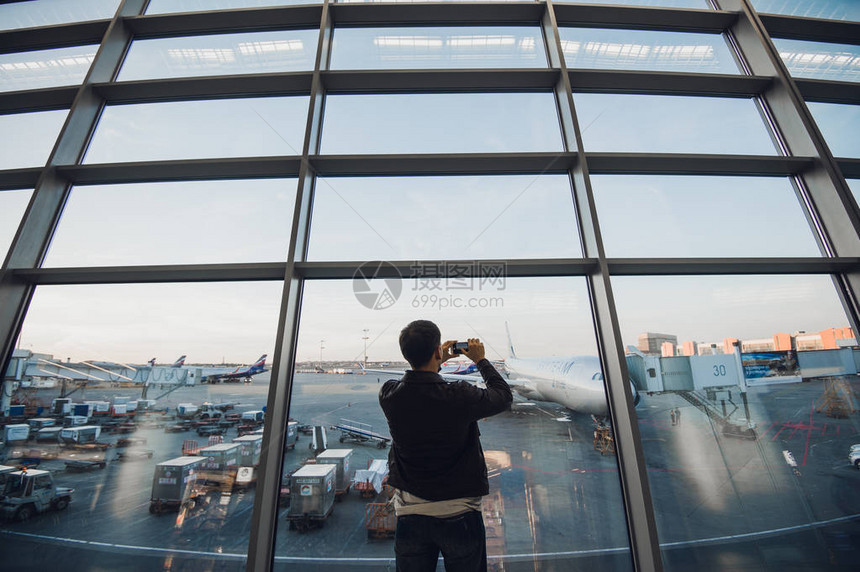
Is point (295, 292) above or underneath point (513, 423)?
above

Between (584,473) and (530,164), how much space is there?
175 cm

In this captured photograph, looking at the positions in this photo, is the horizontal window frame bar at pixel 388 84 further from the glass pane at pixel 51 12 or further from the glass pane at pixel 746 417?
the glass pane at pixel 746 417

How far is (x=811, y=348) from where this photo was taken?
1.81 meters

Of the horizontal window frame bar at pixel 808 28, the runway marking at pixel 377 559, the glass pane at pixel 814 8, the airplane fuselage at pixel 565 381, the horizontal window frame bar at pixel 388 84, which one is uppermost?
the glass pane at pixel 814 8

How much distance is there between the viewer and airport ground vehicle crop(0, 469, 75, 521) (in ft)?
5.20

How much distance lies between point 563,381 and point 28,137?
390 centimetres

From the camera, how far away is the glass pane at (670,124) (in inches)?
83.0

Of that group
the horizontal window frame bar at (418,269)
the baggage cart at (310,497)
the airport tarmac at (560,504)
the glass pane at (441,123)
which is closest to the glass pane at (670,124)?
the glass pane at (441,123)

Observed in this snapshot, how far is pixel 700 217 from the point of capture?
1.98 m

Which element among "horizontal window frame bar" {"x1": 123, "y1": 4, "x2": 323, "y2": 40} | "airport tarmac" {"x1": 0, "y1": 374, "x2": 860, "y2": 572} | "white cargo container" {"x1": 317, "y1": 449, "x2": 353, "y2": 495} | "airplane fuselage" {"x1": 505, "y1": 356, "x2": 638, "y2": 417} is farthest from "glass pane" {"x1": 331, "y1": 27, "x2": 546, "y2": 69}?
"white cargo container" {"x1": 317, "y1": 449, "x2": 353, "y2": 495}

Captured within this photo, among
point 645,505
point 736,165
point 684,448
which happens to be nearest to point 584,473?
point 645,505

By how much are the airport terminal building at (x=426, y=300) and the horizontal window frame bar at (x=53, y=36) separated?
20 centimetres

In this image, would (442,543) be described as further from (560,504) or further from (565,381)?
(565,381)

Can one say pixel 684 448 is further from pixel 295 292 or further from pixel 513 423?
pixel 295 292
